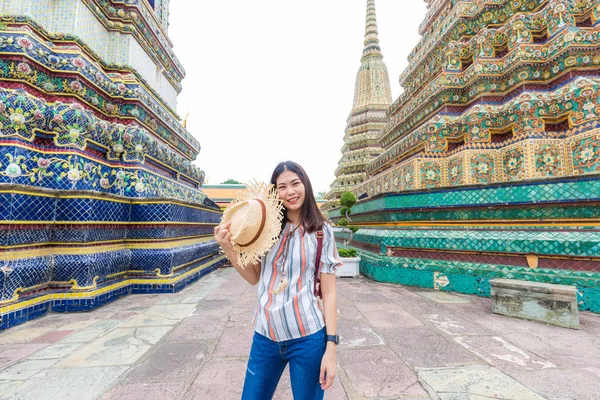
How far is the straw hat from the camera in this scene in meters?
1.35

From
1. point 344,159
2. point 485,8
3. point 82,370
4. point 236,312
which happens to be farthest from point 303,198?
point 344,159

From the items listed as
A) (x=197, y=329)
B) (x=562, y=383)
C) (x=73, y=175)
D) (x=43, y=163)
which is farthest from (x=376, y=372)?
(x=43, y=163)

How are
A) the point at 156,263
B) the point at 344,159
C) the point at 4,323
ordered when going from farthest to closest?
the point at 344,159 → the point at 156,263 → the point at 4,323

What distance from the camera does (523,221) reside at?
4941 millimetres

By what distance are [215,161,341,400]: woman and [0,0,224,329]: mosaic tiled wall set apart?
384 centimetres

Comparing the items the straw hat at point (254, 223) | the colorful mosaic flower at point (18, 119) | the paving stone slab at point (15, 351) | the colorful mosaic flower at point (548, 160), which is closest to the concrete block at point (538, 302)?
the colorful mosaic flower at point (548, 160)

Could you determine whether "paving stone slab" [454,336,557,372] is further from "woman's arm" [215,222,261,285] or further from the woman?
"woman's arm" [215,222,261,285]

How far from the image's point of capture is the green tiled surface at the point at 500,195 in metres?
4.46

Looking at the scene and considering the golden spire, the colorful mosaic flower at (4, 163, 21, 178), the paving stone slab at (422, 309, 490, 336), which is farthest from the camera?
the golden spire

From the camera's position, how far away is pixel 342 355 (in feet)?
8.73

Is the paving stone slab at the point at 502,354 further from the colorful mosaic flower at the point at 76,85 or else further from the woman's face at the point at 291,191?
the colorful mosaic flower at the point at 76,85

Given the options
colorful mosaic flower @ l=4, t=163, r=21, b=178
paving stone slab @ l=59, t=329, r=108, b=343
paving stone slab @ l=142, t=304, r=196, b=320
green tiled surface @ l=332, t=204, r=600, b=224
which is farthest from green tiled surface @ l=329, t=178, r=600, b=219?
colorful mosaic flower @ l=4, t=163, r=21, b=178

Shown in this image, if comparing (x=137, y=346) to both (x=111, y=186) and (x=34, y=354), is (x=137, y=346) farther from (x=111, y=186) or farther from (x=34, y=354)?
(x=111, y=186)

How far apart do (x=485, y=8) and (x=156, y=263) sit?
9443 millimetres
